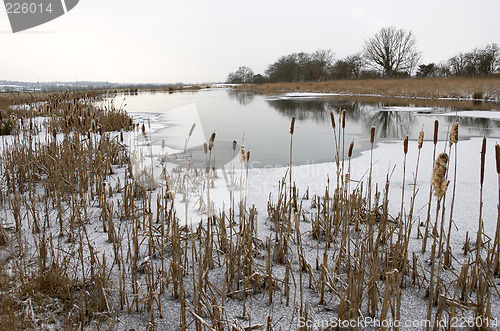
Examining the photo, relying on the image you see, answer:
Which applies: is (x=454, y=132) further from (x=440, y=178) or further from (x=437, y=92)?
(x=437, y=92)

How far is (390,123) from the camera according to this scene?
1003 centimetres

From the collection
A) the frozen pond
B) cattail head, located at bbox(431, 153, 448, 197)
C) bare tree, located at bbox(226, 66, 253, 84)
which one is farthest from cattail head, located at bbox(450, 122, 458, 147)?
bare tree, located at bbox(226, 66, 253, 84)

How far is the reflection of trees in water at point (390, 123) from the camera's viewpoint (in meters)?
8.21

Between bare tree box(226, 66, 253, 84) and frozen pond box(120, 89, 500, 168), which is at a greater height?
bare tree box(226, 66, 253, 84)

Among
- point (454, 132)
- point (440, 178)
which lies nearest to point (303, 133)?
point (454, 132)

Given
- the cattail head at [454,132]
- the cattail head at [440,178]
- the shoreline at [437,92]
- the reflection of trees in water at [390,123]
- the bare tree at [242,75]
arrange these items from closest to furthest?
the cattail head at [440,178], the cattail head at [454,132], the reflection of trees in water at [390,123], the shoreline at [437,92], the bare tree at [242,75]

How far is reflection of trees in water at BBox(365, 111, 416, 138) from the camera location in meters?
8.21

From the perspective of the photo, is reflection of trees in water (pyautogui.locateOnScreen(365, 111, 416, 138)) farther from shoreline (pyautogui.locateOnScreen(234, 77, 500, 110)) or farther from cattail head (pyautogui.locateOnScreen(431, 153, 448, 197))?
cattail head (pyautogui.locateOnScreen(431, 153, 448, 197))

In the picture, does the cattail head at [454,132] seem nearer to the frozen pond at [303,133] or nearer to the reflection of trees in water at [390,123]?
the frozen pond at [303,133]

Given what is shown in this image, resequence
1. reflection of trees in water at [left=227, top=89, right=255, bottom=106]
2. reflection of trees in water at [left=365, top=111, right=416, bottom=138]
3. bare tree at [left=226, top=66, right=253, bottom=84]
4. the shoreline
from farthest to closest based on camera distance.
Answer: bare tree at [left=226, top=66, right=253, bottom=84] → reflection of trees in water at [left=227, top=89, right=255, bottom=106] → the shoreline → reflection of trees in water at [left=365, top=111, right=416, bottom=138]

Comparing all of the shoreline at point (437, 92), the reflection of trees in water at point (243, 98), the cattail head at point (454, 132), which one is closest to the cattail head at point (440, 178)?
the cattail head at point (454, 132)

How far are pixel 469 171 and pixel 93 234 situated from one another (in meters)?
4.40

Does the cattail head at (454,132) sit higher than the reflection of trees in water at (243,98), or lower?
lower

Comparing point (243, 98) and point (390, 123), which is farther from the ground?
point (243, 98)
